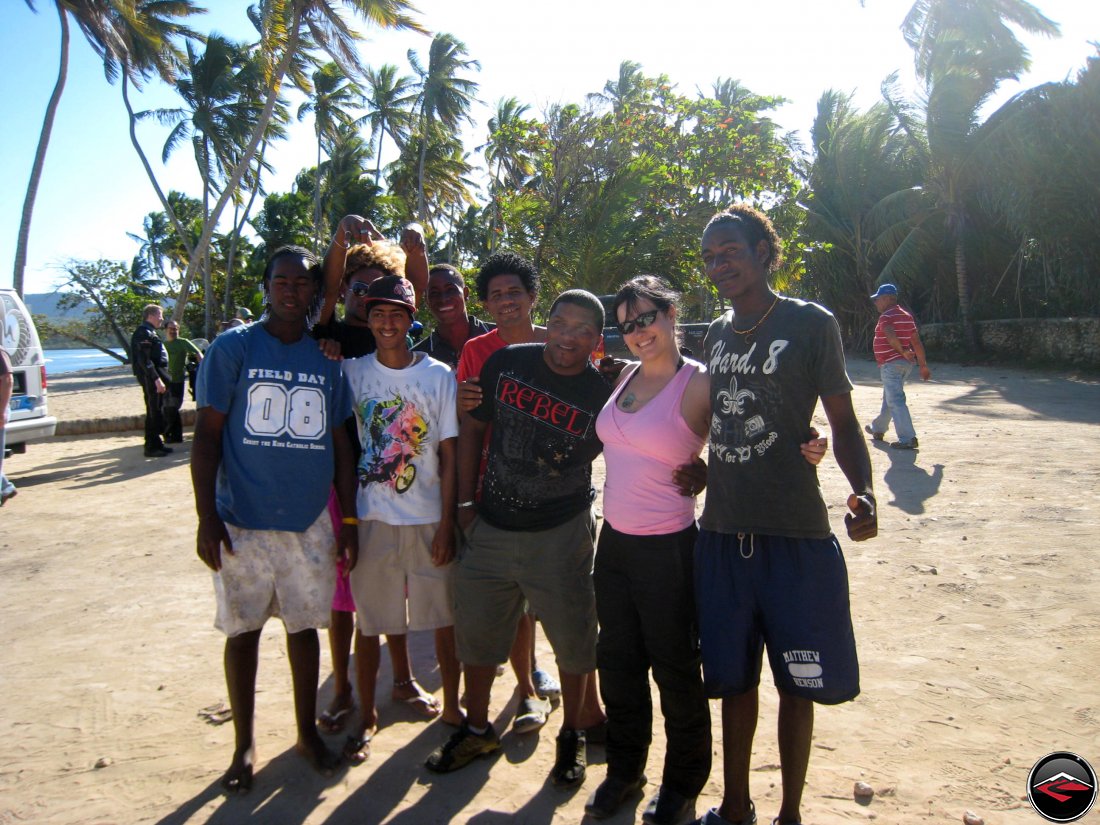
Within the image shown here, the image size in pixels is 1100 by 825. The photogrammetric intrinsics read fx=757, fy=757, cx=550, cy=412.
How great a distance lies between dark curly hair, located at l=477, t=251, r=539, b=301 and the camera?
3381 mm

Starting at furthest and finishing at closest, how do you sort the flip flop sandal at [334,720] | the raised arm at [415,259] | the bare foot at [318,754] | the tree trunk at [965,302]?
1. the tree trunk at [965,302]
2. the raised arm at [415,259]
3. the flip flop sandal at [334,720]
4. the bare foot at [318,754]

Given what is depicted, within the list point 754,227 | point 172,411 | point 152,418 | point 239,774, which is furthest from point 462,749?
point 172,411

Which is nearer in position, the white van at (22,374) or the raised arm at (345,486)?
the raised arm at (345,486)

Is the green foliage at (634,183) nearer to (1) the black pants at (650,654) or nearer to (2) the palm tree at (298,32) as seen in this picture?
(2) the palm tree at (298,32)

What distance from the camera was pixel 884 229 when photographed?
25.3m

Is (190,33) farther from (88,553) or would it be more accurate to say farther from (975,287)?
(975,287)

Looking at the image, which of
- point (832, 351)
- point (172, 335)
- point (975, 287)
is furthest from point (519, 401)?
point (975, 287)

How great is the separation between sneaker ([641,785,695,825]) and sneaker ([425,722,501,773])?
2.22 ft

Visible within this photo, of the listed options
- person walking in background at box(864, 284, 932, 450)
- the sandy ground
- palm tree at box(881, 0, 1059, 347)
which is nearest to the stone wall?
palm tree at box(881, 0, 1059, 347)

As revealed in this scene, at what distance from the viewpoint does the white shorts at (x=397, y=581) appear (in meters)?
3.07

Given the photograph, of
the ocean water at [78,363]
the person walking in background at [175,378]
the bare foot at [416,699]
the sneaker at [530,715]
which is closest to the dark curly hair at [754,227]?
the sneaker at [530,715]

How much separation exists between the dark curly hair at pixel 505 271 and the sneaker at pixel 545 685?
1788mm

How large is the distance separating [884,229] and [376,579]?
85.7ft

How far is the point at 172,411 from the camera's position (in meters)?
10.2
